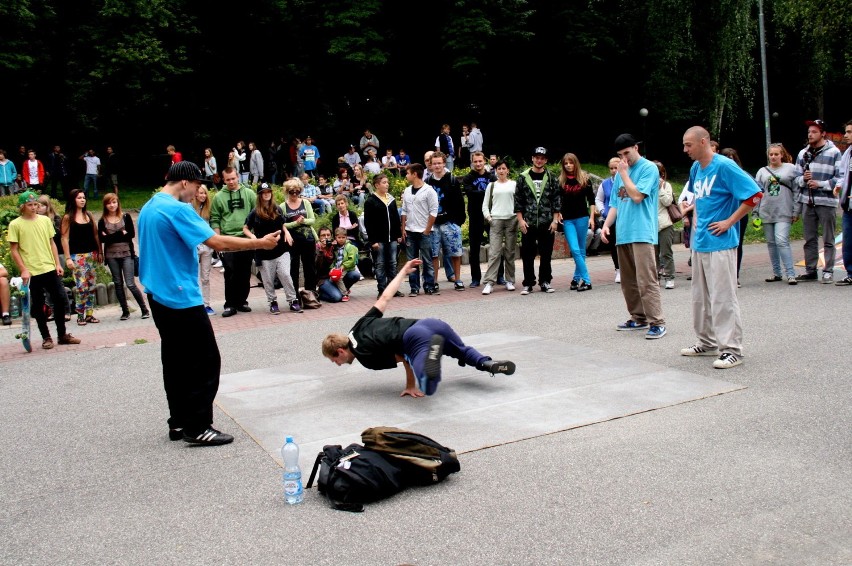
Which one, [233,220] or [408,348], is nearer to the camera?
[408,348]

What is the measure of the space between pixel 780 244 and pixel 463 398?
741cm

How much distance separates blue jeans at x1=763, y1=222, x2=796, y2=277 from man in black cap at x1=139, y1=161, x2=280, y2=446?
342 inches

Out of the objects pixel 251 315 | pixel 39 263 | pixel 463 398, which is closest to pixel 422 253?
pixel 251 315

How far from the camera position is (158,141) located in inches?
1346

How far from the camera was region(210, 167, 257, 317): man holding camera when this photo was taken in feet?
39.5

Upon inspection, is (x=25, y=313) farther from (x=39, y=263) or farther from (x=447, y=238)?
(x=447, y=238)

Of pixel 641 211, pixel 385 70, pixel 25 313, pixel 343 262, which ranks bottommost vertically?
pixel 25 313

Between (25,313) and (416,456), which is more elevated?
(25,313)

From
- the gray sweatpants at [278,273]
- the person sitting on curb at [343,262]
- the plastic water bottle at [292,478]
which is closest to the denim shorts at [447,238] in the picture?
the person sitting on curb at [343,262]

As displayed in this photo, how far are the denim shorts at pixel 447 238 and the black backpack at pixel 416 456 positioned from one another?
815 cm

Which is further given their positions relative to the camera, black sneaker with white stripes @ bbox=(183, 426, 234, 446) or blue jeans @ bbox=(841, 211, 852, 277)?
blue jeans @ bbox=(841, 211, 852, 277)

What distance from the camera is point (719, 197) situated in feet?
25.0

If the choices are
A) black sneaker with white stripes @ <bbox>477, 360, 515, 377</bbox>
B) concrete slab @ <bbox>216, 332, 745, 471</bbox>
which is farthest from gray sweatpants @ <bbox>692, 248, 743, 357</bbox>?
black sneaker with white stripes @ <bbox>477, 360, 515, 377</bbox>

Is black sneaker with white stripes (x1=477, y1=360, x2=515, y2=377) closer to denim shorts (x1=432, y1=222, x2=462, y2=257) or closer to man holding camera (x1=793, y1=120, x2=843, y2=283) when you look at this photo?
denim shorts (x1=432, y1=222, x2=462, y2=257)
